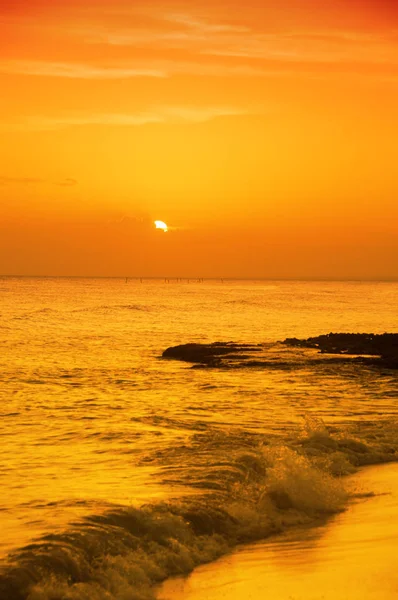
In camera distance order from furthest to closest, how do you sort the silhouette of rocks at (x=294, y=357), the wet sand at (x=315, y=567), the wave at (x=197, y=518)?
the silhouette of rocks at (x=294, y=357) < the wave at (x=197, y=518) < the wet sand at (x=315, y=567)

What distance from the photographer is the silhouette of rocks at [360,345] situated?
121ft

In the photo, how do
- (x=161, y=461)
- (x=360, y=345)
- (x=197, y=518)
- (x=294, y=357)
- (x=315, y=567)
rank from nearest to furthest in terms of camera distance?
(x=315, y=567), (x=197, y=518), (x=161, y=461), (x=294, y=357), (x=360, y=345)

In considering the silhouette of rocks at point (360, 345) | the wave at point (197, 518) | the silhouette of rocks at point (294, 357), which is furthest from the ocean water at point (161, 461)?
the silhouette of rocks at point (360, 345)

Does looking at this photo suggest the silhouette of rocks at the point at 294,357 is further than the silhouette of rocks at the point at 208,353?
No

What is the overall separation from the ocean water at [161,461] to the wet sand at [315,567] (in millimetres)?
488

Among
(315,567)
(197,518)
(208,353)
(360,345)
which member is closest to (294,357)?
(208,353)

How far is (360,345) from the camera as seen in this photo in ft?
135

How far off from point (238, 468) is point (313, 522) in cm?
295

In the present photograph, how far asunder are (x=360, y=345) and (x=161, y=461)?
28.2m

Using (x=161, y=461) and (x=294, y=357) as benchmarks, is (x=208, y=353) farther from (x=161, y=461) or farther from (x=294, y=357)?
(x=161, y=461)

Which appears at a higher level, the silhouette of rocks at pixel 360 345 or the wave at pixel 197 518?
the silhouette of rocks at pixel 360 345

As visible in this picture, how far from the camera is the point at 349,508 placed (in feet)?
39.0

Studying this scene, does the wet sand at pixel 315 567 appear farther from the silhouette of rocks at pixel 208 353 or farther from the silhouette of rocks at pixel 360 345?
the silhouette of rocks at pixel 360 345

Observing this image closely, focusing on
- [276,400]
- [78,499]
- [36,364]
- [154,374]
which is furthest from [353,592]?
[36,364]
